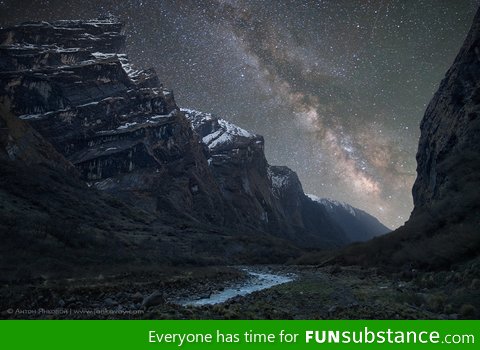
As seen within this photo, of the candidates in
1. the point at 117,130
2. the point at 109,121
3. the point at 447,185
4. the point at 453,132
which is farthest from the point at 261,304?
the point at 109,121

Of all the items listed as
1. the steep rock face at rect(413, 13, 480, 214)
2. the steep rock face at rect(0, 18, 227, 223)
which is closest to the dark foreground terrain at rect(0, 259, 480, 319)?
the steep rock face at rect(413, 13, 480, 214)

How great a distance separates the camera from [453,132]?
162 feet

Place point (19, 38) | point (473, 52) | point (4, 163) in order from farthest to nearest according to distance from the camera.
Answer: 1. point (19, 38)
2. point (4, 163)
3. point (473, 52)

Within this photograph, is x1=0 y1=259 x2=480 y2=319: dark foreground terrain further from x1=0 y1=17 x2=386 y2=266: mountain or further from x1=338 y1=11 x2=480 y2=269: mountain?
x1=0 y1=17 x2=386 y2=266: mountain

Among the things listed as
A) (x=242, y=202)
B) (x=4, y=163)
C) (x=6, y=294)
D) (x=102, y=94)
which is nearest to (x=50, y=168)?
(x=4, y=163)

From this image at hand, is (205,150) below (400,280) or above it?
above

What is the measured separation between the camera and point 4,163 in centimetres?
6175

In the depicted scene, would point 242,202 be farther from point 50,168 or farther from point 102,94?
point 50,168

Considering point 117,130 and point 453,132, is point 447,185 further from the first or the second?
point 117,130
